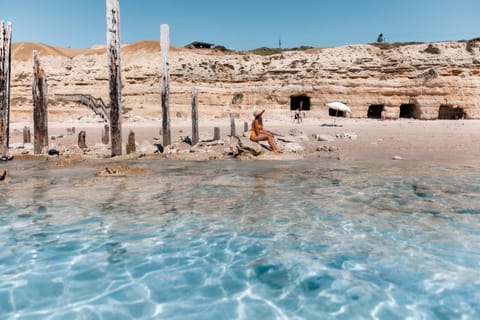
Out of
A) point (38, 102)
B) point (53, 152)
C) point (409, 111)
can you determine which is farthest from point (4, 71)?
point (409, 111)

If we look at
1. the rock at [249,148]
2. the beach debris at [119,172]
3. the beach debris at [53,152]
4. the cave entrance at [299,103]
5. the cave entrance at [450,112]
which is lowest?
the beach debris at [119,172]

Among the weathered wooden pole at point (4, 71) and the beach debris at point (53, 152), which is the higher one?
the weathered wooden pole at point (4, 71)

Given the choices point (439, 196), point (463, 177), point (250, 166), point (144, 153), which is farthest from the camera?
point (144, 153)

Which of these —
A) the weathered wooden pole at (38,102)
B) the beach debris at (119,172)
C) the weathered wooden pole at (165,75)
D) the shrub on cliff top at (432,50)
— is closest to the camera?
the beach debris at (119,172)

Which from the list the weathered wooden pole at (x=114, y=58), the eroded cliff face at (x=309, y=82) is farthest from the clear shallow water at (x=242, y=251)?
the eroded cliff face at (x=309, y=82)

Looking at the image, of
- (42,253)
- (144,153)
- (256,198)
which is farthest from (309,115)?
(42,253)

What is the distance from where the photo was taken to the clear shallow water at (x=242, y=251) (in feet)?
11.6

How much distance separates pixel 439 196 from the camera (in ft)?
23.4

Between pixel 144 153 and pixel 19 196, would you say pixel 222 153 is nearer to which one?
pixel 144 153

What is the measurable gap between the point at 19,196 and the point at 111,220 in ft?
8.82

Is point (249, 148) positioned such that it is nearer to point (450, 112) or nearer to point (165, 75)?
point (165, 75)

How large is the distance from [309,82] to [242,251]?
31.2 m

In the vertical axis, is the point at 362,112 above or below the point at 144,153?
above

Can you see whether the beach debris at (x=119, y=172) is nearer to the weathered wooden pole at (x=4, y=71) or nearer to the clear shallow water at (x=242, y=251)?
the clear shallow water at (x=242, y=251)
